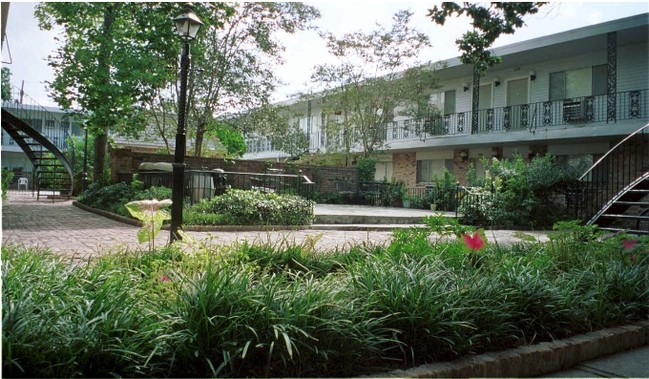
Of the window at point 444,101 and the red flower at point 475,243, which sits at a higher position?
the window at point 444,101

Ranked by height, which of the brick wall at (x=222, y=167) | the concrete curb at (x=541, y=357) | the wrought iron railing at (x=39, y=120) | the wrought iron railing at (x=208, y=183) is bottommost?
the concrete curb at (x=541, y=357)

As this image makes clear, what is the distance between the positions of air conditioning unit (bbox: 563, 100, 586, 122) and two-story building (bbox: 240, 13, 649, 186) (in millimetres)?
26

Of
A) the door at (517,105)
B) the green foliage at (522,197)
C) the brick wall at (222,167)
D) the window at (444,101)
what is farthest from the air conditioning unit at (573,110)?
the brick wall at (222,167)

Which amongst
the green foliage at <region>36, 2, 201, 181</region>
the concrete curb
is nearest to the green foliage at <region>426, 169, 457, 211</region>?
the green foliage at <region>36, 2, 201, 181</region>

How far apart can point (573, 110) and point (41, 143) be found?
46.5ft

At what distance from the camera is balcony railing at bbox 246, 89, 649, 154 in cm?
1288

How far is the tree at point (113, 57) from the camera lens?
31.7ft

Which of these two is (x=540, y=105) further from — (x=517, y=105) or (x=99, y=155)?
(x=99, y=155)

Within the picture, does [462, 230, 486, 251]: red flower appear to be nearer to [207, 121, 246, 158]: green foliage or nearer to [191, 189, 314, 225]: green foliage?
[191, 189, 314, 225]: green foliage

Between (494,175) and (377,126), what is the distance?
6827 mm

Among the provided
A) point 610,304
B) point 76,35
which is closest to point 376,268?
point 610,304

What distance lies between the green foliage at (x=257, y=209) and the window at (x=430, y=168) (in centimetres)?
1012

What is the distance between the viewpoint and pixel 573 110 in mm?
14133

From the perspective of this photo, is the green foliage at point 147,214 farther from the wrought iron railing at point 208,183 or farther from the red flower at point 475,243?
the wrought iron railing at point 208,183
